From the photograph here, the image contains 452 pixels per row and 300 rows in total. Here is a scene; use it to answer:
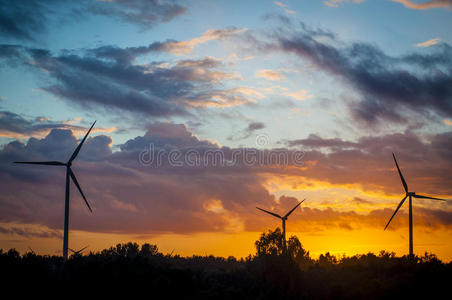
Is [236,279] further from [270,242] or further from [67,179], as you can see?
[270,242]

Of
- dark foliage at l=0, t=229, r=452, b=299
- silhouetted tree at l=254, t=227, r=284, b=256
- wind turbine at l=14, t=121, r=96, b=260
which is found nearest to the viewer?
dark foliage at l=0, t=229, r=452, b=299

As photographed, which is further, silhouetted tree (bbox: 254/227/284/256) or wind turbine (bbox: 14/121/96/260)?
silhouetted tree (bbox: 254/227/284/256)

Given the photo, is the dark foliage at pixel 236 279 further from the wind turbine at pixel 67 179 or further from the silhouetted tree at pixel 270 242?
the silhouetted tree at pixel 270 242

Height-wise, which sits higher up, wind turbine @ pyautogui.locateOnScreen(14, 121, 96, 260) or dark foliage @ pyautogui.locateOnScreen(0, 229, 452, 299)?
wind turbine @ pyautogui.locateOnScreen(14, 121, 96, 260)

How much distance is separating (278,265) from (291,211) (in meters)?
58.3

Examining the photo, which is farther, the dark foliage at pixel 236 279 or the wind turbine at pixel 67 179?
the wind turbine at pixel 67 179

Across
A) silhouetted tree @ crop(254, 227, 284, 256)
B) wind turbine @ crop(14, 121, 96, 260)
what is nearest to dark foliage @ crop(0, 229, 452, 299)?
wind turbine @ crop(14, 121, 96, 260)

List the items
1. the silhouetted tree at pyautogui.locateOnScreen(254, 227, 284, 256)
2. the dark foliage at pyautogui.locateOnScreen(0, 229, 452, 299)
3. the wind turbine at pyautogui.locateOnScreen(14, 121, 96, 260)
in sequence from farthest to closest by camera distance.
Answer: the silhouetted tree at pyautogui.locateOnScreen(254, 227, 284, 256) → the wind turbine at pyautogui.locateOnScreen(14, 121, 96, 260) → the dark foliage at pyautogui.locateOnScreen(0, 229, 452, 299)

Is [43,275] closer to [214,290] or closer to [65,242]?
[65,242]

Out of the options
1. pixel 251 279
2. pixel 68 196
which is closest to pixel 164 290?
pixel 251 279

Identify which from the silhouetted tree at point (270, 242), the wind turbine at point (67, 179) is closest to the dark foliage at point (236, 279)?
the wind turbine at point (67, 179)

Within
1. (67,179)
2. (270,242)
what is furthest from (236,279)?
(270,242)

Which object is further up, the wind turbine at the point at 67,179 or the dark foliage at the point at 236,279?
the wind turbine at the point at 67,179

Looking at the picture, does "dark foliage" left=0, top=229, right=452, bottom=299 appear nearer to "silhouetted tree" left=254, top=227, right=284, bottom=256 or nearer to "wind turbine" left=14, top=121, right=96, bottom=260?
"wind turbine" left=14, top=121, right=96, bottom=260
